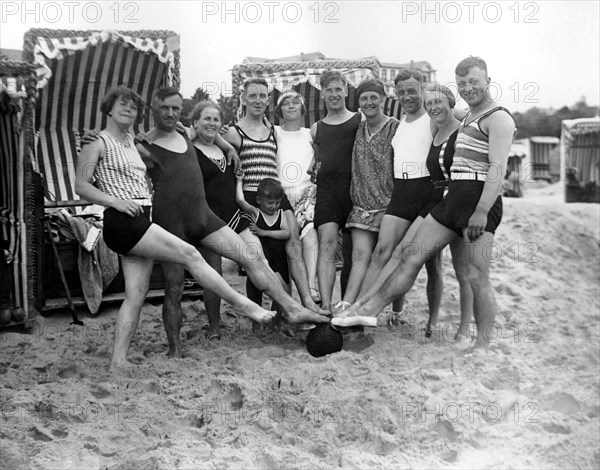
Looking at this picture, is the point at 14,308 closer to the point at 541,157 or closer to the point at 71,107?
the point at 71,107

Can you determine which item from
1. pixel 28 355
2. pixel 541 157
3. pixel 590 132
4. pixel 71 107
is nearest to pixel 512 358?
pixel 28 355

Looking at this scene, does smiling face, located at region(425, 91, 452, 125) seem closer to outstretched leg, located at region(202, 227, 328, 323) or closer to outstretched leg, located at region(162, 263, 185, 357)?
outstretched leg, located at region(202, 227, 328, 323)

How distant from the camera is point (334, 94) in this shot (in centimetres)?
514

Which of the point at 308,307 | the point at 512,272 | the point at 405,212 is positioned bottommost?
the point at 512,272

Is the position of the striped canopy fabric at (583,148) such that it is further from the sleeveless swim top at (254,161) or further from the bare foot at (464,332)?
the sleeveless swim top at (254,161)

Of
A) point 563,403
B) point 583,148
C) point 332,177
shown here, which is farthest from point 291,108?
point 583,148

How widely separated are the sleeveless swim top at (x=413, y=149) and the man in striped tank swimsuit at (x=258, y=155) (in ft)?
2.88

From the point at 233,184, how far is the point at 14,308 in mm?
2141

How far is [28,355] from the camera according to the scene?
5.11 meters

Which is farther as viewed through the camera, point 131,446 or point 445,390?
point 445,390

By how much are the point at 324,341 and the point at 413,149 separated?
4.78 feet

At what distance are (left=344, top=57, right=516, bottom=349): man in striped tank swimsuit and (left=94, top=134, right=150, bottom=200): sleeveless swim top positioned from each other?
1.70 meters

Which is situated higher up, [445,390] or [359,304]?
[359,304]

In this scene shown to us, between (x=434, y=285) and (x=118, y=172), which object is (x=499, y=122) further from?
(x=118, y=172)
